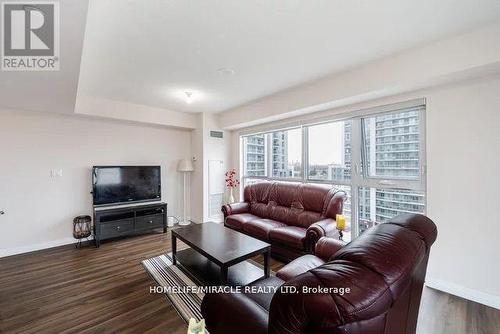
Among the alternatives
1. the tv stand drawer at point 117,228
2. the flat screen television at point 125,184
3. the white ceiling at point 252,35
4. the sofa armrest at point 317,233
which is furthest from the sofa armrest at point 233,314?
the flat screen television at point 125,184

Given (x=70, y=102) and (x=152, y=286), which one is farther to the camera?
(x=70, y=102)

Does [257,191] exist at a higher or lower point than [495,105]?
lower

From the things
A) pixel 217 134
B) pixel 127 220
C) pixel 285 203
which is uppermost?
pixel 217 134

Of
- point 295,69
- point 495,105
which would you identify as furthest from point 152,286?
point 495,105

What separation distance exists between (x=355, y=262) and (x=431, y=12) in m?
2.04

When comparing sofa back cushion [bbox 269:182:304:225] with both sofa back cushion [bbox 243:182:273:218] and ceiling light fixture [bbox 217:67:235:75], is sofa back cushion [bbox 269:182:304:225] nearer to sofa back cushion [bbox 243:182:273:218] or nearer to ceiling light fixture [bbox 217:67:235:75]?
sofa back cushion [bbox 243:182:273:218]

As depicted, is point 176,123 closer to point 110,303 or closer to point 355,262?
point 110,303

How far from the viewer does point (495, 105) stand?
82.7 inches

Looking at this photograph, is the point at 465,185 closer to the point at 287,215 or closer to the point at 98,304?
the point at 287,215

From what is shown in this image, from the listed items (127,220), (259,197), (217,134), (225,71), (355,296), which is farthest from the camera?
(217,134)

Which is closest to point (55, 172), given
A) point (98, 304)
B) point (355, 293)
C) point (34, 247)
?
point (34, 247)

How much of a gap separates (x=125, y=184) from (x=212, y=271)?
2530mm

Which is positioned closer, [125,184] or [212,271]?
[212,271]

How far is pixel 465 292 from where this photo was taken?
2230mm
